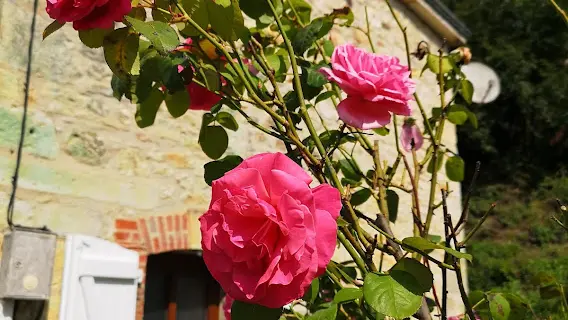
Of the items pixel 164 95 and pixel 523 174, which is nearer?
pixel 164 95

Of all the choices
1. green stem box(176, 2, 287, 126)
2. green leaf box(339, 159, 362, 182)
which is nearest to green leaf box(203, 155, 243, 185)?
green stem box(176, 2, 287, 126)

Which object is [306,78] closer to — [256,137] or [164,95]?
[164,95]

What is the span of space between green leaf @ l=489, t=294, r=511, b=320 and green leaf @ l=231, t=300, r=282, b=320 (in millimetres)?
537

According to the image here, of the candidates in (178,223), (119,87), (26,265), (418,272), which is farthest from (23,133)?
(418,272)

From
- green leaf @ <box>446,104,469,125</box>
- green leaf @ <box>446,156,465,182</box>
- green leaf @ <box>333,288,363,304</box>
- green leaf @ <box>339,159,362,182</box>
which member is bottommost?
green leaf @ <box>333,288,363,304</box>

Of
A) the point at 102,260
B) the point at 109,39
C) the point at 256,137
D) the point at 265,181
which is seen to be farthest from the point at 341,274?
the point at 256,137

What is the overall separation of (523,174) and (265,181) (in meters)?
16.3

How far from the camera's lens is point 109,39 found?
1.23 metres

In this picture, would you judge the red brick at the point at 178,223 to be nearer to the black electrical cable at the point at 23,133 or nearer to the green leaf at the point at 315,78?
the black electrical cable at the point at 23,133

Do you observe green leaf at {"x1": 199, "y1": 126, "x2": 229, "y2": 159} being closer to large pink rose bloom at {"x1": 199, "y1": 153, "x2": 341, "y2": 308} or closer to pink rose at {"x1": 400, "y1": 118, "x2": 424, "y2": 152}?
pink rose at {"x1": 400, "y1": 118, "x2": 424, "y2": 152}

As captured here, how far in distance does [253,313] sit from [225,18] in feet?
2.10

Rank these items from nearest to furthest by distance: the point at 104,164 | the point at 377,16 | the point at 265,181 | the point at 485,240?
the point at 265,181 < the point at 104,164 < the point at 377,16 < the point at 485,240

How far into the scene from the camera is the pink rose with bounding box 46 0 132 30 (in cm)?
107

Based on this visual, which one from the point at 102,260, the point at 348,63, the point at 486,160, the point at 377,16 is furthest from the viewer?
the point at 486,160
